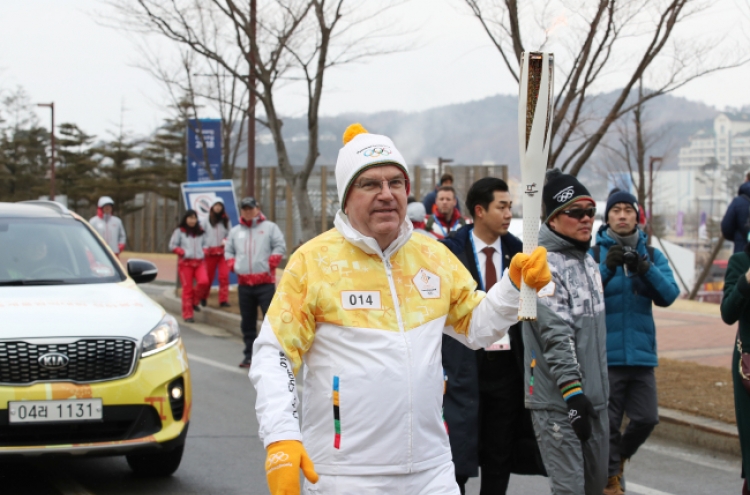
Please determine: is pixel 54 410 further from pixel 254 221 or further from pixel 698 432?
pixel 254 221

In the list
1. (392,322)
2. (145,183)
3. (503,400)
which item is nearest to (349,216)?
(392,322)

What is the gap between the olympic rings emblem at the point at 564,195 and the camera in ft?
14.2

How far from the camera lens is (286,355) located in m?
2.72

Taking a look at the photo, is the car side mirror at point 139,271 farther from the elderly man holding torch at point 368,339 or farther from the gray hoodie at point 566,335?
the elderly man holding torch at point 368,339

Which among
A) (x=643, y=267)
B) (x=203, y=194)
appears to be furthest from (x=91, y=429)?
(x=203, y=194)

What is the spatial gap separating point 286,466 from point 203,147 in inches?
663

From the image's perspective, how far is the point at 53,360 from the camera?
504 centimetres

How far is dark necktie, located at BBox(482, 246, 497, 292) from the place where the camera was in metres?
4.61

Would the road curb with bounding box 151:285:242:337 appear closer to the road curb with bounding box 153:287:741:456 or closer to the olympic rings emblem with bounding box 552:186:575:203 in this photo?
the road curb with bounding box 153:287:741:456

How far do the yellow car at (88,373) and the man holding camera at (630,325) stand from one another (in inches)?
104

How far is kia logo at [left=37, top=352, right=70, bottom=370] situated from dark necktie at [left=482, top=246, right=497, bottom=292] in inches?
95.6

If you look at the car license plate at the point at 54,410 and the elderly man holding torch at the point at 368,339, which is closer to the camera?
the elderly man holding torch at the point at 368,339

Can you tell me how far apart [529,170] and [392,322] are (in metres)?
0.64

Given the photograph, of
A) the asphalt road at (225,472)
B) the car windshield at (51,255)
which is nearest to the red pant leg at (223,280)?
the asphalt road at (225,472)
